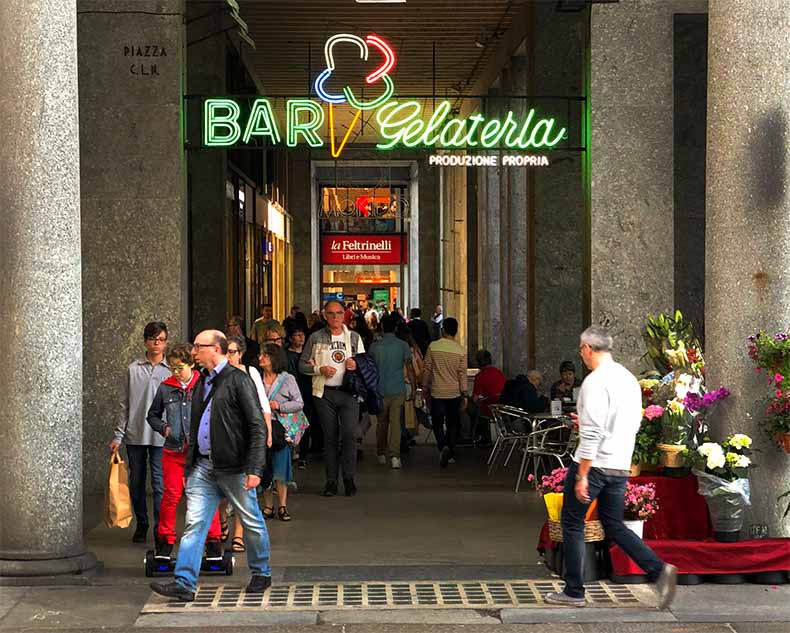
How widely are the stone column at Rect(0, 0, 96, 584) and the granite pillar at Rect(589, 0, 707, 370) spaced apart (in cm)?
592

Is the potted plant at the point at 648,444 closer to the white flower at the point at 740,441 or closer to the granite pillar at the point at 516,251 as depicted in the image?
the white flower at the point at 740,441

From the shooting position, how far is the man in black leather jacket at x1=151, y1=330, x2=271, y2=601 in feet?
27.5

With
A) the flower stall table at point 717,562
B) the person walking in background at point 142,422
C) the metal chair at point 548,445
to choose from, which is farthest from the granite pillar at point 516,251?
the flower stall table at point 717,562

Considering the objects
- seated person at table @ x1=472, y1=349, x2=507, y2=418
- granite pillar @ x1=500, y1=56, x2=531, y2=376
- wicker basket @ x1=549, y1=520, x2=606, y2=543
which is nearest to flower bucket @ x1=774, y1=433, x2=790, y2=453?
wicker basket @ x1=549, y1=520, x2=606, y2=543

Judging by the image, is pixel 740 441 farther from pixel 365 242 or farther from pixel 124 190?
pixel 365 242

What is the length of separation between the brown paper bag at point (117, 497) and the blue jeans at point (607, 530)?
129 inches

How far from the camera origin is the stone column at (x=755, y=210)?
31.3ft

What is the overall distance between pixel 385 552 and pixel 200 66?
12.1 m

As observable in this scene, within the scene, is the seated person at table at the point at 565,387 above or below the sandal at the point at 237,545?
above

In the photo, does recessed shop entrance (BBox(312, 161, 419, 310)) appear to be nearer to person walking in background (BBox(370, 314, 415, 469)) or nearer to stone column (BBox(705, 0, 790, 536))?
person walking in background (BBox(370, 314, 415, 469))

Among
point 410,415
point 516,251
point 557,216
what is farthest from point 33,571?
point 516,251

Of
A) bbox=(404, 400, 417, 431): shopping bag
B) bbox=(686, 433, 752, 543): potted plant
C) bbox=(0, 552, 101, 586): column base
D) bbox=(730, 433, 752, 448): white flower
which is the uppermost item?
bbox=(730, 433, 752, 448): white flower

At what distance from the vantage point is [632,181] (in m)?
13.3

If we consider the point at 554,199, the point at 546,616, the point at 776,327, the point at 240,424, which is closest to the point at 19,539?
the point at 240,424
